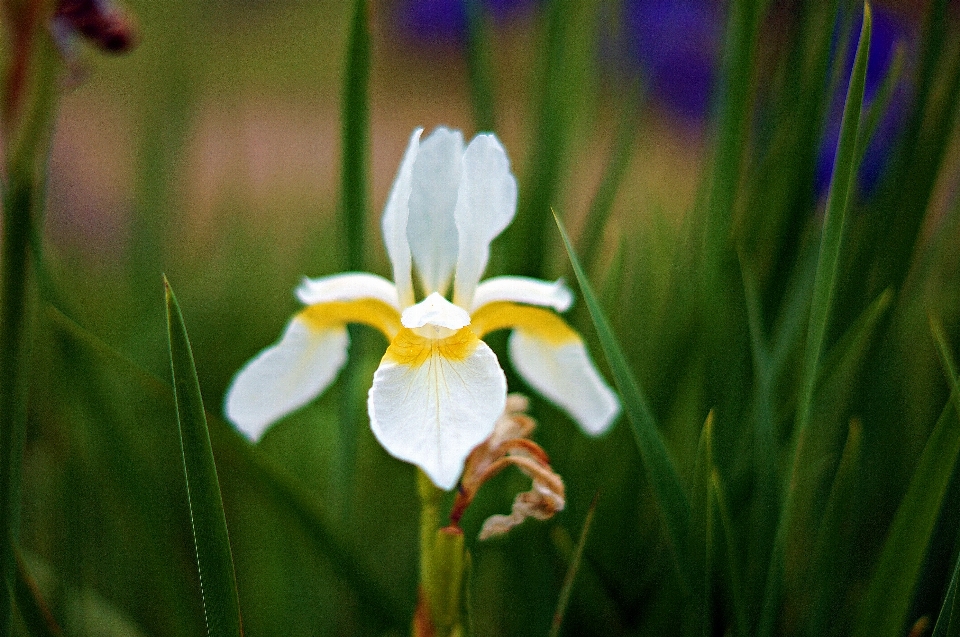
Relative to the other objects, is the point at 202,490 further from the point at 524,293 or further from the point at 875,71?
the point at 875,71

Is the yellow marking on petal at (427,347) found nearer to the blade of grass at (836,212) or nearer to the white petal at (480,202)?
the white petal at (480,202)

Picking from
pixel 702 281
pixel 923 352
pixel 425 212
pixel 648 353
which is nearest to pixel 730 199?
A: pixel 702 281

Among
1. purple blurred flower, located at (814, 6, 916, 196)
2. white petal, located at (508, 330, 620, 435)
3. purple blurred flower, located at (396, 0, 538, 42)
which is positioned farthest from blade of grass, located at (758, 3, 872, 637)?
purple blurred flower, located at (396, 0, 538, 42)

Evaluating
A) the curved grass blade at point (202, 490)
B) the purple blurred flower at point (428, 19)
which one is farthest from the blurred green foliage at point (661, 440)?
the purple blurred flower at point (428, 19)

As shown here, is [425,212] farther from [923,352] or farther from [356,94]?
[923,352]

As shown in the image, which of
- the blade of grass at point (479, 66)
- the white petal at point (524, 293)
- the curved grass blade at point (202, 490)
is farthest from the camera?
the blade of grass at point (479, 66)

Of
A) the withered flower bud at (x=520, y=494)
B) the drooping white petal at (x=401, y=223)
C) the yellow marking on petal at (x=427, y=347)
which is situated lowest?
the withered flower bud at (x=520, y=494)
